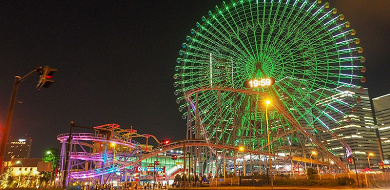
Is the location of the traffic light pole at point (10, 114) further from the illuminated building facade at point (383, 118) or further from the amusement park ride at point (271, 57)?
the illuminated building facade at point (383, 118)

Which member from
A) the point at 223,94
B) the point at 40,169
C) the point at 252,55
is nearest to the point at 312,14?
the point at 252,55

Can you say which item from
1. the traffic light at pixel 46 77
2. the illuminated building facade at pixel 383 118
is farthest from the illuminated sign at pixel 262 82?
the illuminated building facade at pixel 383 118

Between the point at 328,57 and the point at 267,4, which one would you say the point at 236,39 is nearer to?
the point at 267,4

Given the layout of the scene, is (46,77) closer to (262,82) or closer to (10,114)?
(10,114)

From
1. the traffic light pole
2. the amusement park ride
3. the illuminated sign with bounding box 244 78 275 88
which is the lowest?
the traffic light pole

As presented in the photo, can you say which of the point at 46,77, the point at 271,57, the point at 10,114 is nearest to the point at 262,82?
the point at 271,57

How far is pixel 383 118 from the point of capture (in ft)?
577

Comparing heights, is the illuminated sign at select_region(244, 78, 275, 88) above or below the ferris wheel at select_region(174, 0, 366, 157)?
below

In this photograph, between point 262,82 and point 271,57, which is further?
point 271,57

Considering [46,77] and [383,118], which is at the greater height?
[383,118]

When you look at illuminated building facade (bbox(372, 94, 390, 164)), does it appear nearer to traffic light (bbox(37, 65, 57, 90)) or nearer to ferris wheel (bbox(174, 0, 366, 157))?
ferris wheel (bbox(174, 0, 366, 157))

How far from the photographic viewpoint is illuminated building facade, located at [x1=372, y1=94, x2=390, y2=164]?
16270 centimetres

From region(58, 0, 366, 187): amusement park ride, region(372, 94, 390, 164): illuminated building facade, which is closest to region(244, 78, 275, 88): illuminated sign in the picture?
region(58, 0, 366, 187): amusement park ride

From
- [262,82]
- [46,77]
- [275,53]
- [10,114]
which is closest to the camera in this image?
[46,77]
